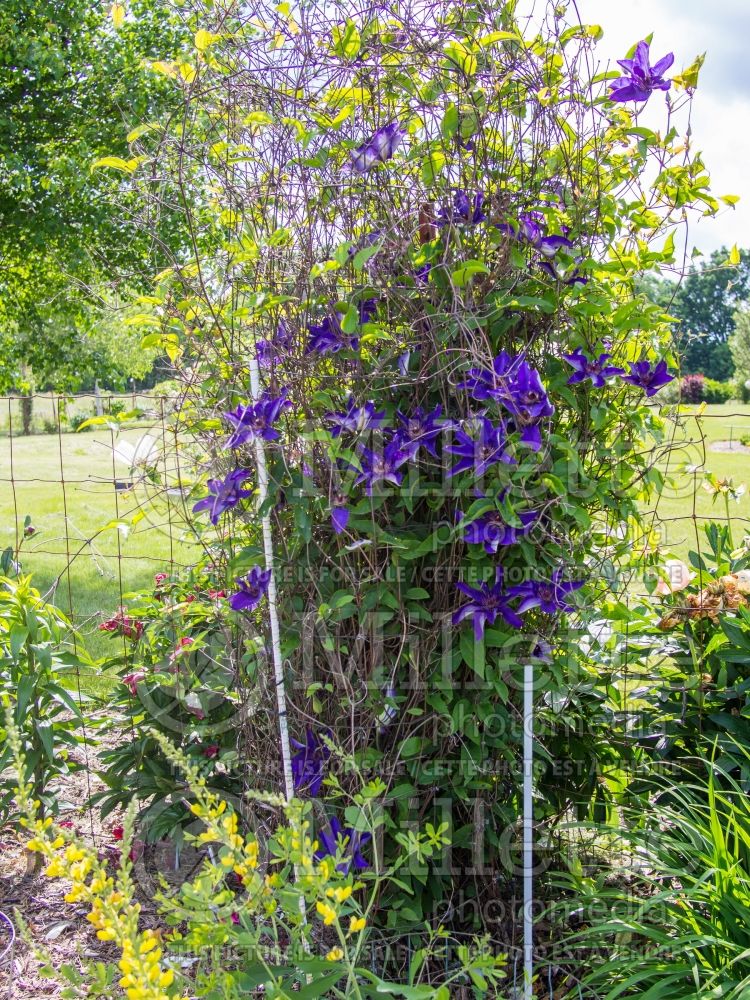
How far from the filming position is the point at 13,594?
2.43m

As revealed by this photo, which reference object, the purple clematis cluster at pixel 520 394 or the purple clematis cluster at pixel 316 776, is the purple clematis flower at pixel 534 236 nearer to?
the purple clematis cluster at pixel 520 394

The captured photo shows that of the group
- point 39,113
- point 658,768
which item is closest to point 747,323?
point 39,113

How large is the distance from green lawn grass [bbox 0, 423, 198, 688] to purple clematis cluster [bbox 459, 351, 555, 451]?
830mm

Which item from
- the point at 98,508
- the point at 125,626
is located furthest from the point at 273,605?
the point at 98,508

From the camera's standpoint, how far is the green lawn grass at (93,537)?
6.83 ft

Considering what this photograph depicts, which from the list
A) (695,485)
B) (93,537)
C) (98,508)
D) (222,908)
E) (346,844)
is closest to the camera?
(222,908)

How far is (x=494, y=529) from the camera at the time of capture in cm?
160

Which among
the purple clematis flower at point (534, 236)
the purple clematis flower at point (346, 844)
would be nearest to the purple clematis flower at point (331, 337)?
the purple clematis flower at point (534, 236)

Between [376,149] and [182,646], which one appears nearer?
[376,149]

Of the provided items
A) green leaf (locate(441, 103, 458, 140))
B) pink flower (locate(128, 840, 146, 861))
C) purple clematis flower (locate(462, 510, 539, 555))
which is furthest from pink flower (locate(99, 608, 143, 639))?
green leaf (locate(441, 103, 458, 140))

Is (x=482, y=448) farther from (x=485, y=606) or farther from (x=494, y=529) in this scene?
(x=485, y=606)

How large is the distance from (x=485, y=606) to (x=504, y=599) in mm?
50

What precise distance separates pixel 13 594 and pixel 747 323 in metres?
34.4

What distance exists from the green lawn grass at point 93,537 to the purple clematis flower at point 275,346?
0.35 meters
